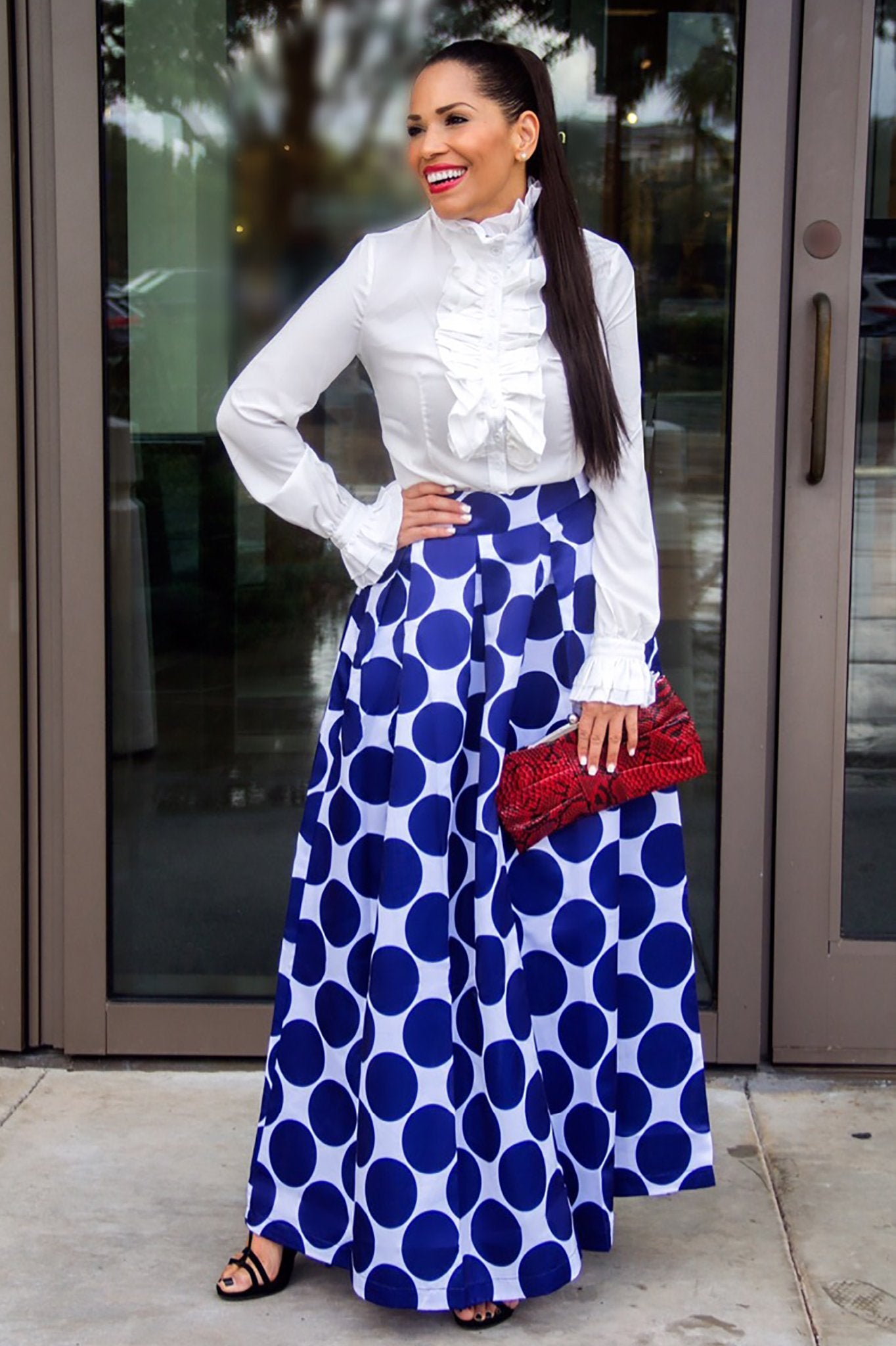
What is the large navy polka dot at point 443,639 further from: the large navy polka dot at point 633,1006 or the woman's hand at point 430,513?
the large navy polka dot at point 633,1006

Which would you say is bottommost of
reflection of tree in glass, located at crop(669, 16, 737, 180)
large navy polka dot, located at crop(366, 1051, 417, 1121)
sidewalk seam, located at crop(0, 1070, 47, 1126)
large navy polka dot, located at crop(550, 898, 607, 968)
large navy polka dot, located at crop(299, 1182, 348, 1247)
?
sidewalk seam, located at crop(0, 1070, 47, 1126)

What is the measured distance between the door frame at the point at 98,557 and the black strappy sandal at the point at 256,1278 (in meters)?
0.86

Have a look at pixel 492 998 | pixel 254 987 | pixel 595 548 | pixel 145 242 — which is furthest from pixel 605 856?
pixel 145 242

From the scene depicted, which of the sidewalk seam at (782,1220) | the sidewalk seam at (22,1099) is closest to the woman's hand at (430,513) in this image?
the sidewalk seam at (782,1220)

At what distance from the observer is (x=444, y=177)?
2359 millimetres

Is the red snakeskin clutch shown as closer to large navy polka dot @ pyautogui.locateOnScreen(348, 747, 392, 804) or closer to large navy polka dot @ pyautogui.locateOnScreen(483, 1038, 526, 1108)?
large navy polka dot @ pyautogui.locateOnScreen(348, 747, 392, 804)

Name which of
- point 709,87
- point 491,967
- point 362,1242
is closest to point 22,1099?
point 362,1242

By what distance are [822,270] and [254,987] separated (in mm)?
1795

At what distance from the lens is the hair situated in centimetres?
238

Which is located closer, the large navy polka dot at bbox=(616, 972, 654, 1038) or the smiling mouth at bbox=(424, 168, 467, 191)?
the smiling mouth at bbox=(424, 168, 467, 191)

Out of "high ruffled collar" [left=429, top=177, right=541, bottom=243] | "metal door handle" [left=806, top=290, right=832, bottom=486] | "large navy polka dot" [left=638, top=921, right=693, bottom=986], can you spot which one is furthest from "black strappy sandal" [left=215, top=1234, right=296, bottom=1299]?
"metal door handle" [left=806, top=290, right=832, bottom=486]

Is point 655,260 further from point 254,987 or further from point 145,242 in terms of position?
point 254,987

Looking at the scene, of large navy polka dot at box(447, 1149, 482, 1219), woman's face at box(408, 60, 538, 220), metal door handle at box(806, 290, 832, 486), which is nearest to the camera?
woman's face at box(408, 60, 538, 220)

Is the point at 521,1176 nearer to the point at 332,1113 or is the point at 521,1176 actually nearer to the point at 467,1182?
the point at 467,1182
